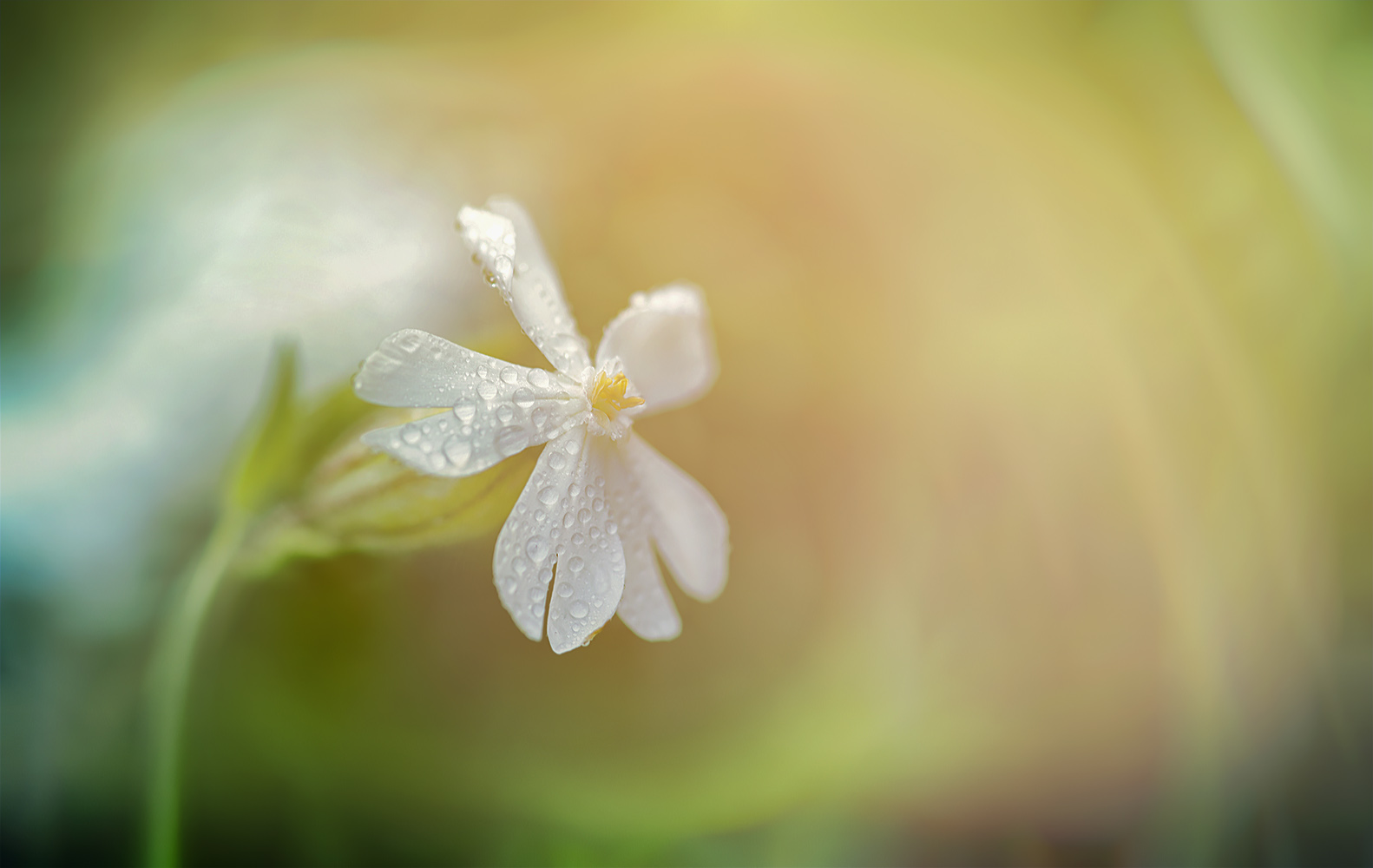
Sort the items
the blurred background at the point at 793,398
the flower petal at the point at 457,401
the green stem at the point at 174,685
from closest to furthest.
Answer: the flower petal at the point at 457,401 < the green stem at the point at 174,685 < the blurred background at the point at 793,398

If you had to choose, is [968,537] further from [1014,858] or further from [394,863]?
[394,863]

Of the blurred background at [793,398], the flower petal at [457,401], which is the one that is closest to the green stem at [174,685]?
the blurred background at [793,398]

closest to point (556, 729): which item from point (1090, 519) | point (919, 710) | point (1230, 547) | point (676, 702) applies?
point (676, 702)

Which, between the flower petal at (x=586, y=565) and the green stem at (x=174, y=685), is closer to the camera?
the flower petal at (x=586, y=565)

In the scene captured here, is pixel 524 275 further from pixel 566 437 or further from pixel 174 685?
pixel 174 685

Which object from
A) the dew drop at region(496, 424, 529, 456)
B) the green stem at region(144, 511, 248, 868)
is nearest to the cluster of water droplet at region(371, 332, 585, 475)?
the dew drop at region(496, 424, 529, 456)

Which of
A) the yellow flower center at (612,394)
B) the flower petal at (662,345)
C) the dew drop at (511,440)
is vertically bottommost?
the dew drop at (511,440)

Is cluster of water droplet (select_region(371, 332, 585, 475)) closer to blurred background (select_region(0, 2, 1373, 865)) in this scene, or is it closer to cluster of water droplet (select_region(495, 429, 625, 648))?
cluster of water droplet (select_region(495, 429, 625, 648))

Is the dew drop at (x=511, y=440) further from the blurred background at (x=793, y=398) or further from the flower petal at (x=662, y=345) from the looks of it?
the blurred background at (x=793, y=398)

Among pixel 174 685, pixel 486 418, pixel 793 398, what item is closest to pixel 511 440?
pixel 486 418
